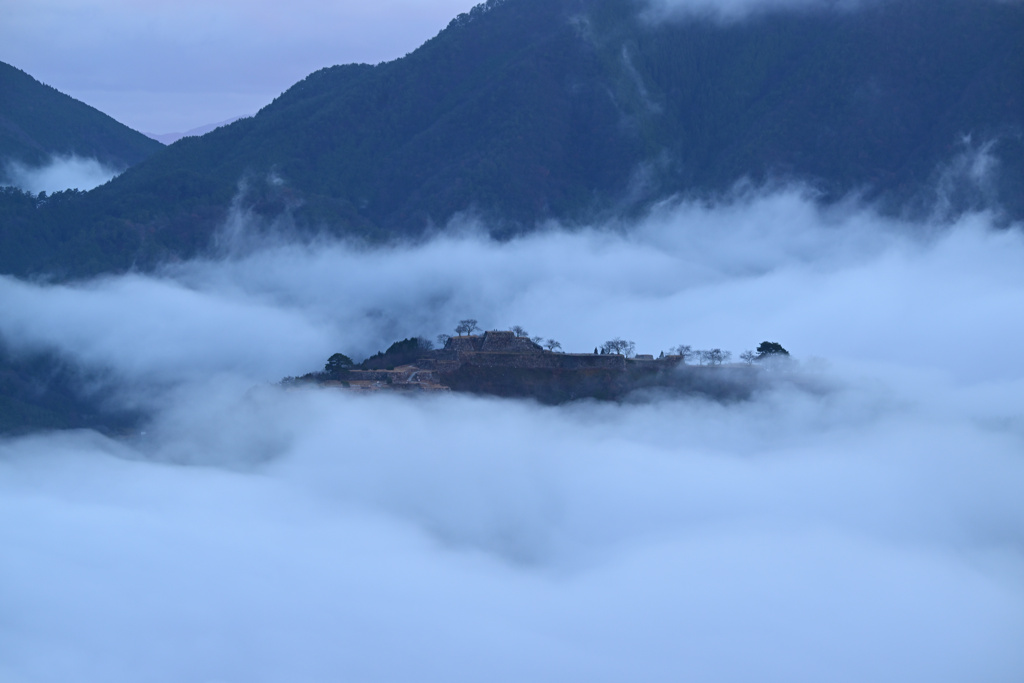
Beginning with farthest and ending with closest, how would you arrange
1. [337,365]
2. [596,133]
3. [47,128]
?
1. [47,128]
2. [596,133]
3. [337,365]

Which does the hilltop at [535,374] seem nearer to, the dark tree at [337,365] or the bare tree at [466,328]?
the dark tree at [337,365]

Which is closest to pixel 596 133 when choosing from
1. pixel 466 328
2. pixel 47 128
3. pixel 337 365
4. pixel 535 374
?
pixel 466 328

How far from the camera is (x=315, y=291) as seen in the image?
13575cm

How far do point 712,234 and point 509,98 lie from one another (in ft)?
73.0

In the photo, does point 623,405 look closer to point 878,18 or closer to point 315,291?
point 315,291

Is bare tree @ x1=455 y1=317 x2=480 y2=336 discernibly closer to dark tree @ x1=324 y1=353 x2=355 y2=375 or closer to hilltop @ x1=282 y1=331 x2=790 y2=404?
dark tree @ x1=324 y1=353 x2=355 y2=375

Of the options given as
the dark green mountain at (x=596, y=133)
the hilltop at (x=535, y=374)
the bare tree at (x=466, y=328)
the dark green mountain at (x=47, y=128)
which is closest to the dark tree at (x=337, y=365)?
the hilltop at (x=535, y=374)

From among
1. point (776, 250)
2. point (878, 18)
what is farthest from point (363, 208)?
point (878, 18)

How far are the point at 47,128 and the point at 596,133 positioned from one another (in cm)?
6541

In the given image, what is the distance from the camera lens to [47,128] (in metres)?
182

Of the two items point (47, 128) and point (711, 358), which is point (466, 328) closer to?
point (711, 358)

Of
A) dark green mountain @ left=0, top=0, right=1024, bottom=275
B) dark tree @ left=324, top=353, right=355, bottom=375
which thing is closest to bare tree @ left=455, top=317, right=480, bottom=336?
dark tree @ left=324, top=353, right=355, bottom=375

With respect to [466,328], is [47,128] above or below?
above

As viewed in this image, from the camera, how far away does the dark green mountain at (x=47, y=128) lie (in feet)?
577
